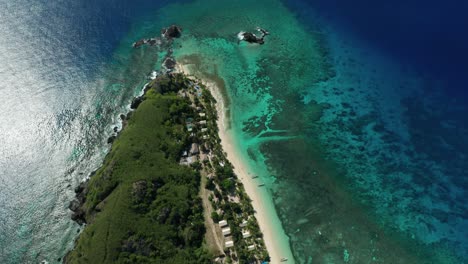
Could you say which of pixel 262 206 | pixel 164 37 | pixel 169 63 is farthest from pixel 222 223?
pixel 164 37

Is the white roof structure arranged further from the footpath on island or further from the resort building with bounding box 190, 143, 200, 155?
the resort building with bounding box 190, 143, 200, 155

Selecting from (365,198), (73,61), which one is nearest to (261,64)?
(365,198)

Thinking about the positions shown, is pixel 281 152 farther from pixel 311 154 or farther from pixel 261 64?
pixel 261 64

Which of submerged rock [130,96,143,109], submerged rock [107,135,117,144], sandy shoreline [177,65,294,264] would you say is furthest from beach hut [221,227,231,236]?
submerged rock [130,96,143,109]

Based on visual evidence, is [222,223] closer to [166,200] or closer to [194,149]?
[166,200]

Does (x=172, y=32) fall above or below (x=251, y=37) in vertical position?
above

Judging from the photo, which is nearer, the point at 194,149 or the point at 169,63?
the point at 194,149
